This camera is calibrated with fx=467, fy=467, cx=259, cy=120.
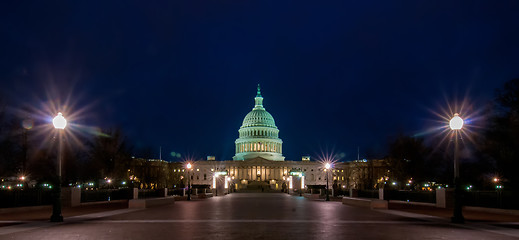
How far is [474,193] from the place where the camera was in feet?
107

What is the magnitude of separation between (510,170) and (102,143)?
47.0m

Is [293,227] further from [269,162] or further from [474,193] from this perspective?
[269,162]

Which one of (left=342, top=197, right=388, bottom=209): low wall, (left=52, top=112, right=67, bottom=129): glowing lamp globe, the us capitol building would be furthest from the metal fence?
the us capitol building

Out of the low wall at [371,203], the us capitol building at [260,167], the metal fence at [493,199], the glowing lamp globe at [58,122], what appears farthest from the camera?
the us capitol building at [260,167]

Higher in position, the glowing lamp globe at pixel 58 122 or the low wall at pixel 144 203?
the glowing lamp globe at pixel 58 122

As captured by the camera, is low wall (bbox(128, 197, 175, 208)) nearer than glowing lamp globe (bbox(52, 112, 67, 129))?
No

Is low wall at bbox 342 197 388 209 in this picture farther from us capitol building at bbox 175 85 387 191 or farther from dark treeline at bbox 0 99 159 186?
us capitol building at bbox 175 85 387 191

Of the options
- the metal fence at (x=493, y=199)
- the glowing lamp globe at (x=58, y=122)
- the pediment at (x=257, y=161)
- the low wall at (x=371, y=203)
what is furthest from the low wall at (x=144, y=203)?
the pediment at (x=257, y=161)

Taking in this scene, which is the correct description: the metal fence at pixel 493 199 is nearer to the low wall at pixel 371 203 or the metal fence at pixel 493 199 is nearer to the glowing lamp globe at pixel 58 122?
the low wall at pixel 371 203

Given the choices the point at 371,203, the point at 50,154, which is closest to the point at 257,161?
the point at 50,154

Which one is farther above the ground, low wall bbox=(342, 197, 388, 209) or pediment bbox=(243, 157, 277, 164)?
pediment bbox=(243, 157, 277, 164)

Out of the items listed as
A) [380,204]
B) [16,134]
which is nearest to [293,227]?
[380,204]

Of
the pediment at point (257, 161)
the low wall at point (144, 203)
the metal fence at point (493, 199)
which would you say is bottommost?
the low wall at point (144, 203)

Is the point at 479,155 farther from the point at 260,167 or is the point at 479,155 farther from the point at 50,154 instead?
the point at 260,167
